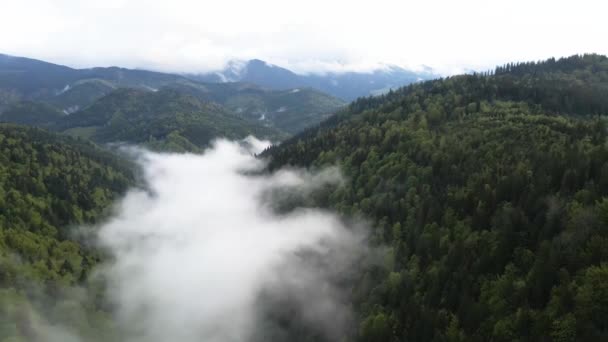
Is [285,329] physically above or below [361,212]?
below


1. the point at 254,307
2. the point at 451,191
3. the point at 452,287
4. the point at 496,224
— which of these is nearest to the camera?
the point at 452,287

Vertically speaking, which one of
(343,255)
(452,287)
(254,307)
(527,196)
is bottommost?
(254,307)

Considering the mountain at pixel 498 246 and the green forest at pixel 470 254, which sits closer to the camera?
the mountain at pixel 498 246

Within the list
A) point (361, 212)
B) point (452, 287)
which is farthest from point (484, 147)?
point (452, 287)

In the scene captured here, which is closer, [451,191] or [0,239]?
[451,191]

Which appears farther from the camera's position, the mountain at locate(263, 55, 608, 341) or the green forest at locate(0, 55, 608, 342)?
the green forest at locate(0, 55, 608, 342)

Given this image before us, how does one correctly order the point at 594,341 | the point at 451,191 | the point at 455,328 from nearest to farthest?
1. the point at 594,341
2. the point at 455,328
3. the point at 451,191

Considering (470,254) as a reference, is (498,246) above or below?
above

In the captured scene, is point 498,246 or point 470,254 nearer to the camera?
point 498,246

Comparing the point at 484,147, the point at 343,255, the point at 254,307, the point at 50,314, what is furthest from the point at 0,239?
the point at 484,147

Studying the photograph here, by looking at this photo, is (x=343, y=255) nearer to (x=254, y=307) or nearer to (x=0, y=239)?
(x=254, y=307)
